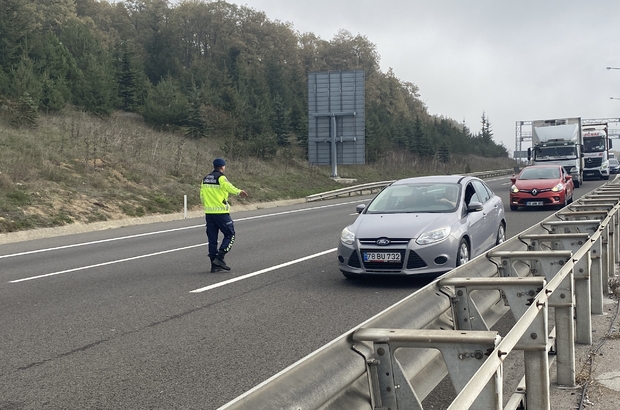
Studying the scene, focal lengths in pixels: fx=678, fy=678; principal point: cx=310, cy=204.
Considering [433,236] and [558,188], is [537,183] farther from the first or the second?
[433,236]

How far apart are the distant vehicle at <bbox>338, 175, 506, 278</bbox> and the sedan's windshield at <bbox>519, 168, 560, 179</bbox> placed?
14251mm

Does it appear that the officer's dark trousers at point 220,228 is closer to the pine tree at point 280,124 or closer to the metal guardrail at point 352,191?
the metal guardrail at point 352,191

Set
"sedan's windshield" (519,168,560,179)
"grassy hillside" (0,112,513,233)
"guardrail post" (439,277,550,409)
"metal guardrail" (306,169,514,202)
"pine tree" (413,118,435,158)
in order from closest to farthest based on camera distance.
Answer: "guardrail post" (439,277,550,409) < "grassy hillside" (0,112,513,233) < "sedan's windshield" (519,168,560,179) < "metal guardrail" (306,169,514,202) < "pine tree" (413,118,435,158)

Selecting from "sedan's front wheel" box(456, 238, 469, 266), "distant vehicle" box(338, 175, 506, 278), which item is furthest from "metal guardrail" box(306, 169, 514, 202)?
"sedan's front wheel" box(456, 238, 469, 266)

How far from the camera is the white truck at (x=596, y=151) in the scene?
45.1 meters

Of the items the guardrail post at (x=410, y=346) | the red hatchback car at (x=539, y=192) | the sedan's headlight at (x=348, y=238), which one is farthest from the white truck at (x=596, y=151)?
the guardrail post at (x=410, y=346)

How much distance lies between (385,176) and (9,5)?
107 ft

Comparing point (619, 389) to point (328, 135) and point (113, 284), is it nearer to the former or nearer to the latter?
point (113, 284)

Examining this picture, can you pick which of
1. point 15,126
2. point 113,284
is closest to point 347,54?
point 15,126

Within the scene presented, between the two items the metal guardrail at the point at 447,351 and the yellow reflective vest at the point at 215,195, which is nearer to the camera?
the metal guardrail at the point at 447,351

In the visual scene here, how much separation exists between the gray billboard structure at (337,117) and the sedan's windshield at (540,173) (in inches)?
701

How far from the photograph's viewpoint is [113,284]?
10.3m

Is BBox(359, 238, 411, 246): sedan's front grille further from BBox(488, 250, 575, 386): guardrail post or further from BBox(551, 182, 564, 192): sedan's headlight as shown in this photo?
BBox(551, 182, 564, 192): sedan's headlight

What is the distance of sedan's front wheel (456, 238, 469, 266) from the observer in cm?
957
